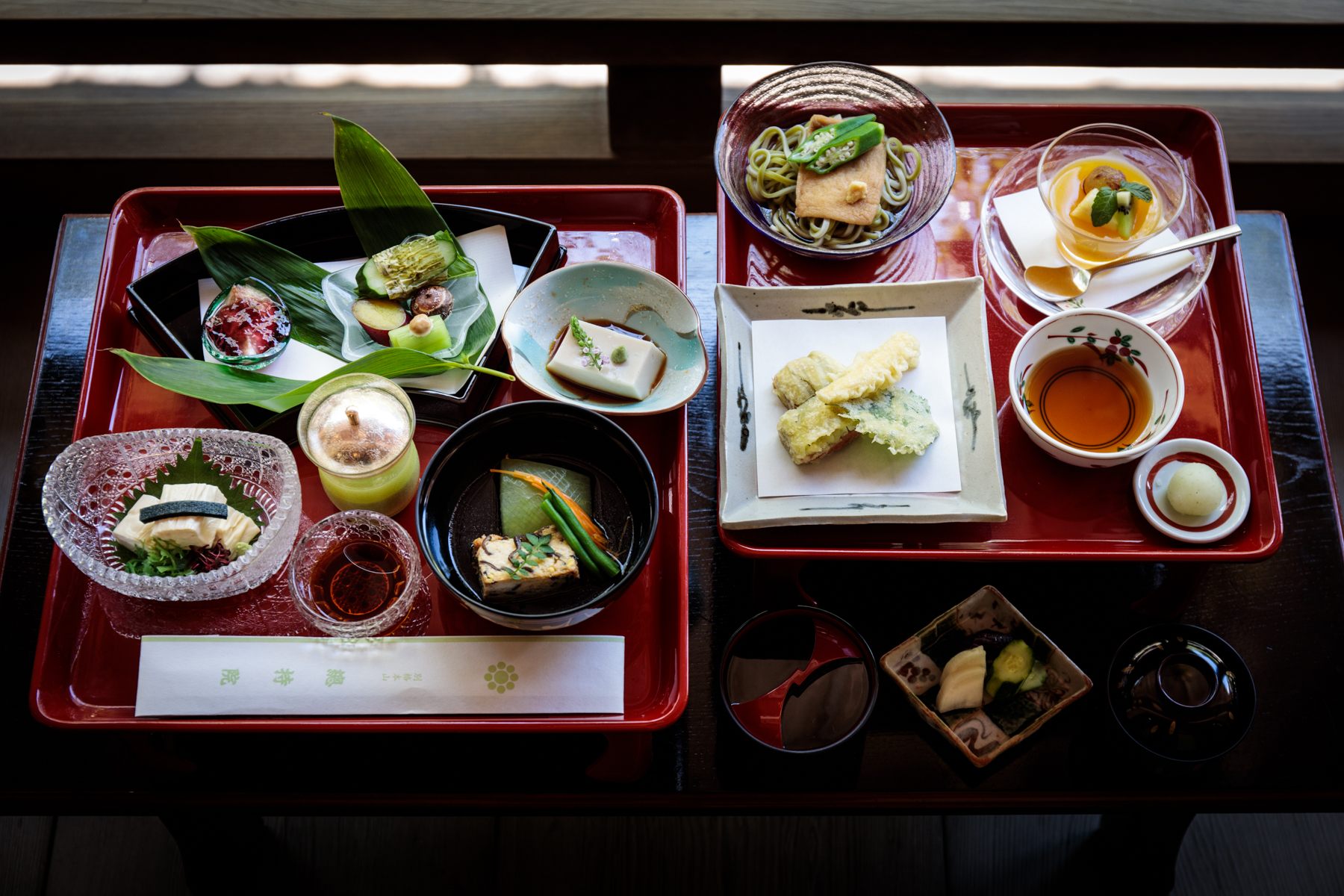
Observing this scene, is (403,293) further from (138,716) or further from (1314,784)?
(1314,784)

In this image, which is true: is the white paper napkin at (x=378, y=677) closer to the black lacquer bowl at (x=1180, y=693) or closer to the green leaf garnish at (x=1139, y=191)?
the black lacquer bowl at (x=1180, y=693)

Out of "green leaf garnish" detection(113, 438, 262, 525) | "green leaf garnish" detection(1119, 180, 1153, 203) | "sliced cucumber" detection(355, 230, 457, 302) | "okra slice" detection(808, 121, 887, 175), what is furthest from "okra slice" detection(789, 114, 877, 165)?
"green leaf garnish" detection(113, 438, 262, 525)

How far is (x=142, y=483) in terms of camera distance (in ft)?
5.63

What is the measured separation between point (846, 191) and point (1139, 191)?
1.88 feet

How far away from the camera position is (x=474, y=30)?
7.48 feet

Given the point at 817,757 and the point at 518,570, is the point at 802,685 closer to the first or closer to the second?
the point at 817,757

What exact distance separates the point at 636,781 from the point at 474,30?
170 cm

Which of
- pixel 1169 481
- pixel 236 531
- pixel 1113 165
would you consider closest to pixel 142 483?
pixel 236 531

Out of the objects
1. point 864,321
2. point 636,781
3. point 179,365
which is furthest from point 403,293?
point 636,781

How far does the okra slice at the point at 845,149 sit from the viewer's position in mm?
1986

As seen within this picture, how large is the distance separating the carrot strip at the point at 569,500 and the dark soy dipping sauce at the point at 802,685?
35 centimetres

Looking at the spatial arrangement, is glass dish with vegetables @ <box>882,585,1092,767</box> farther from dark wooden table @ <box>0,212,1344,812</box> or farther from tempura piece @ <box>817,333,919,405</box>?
tempura piece @ <box>817,333,919,405</box>

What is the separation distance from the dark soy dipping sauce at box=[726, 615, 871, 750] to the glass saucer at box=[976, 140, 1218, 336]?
2.51 ft

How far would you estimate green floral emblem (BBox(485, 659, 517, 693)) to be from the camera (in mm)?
1636
